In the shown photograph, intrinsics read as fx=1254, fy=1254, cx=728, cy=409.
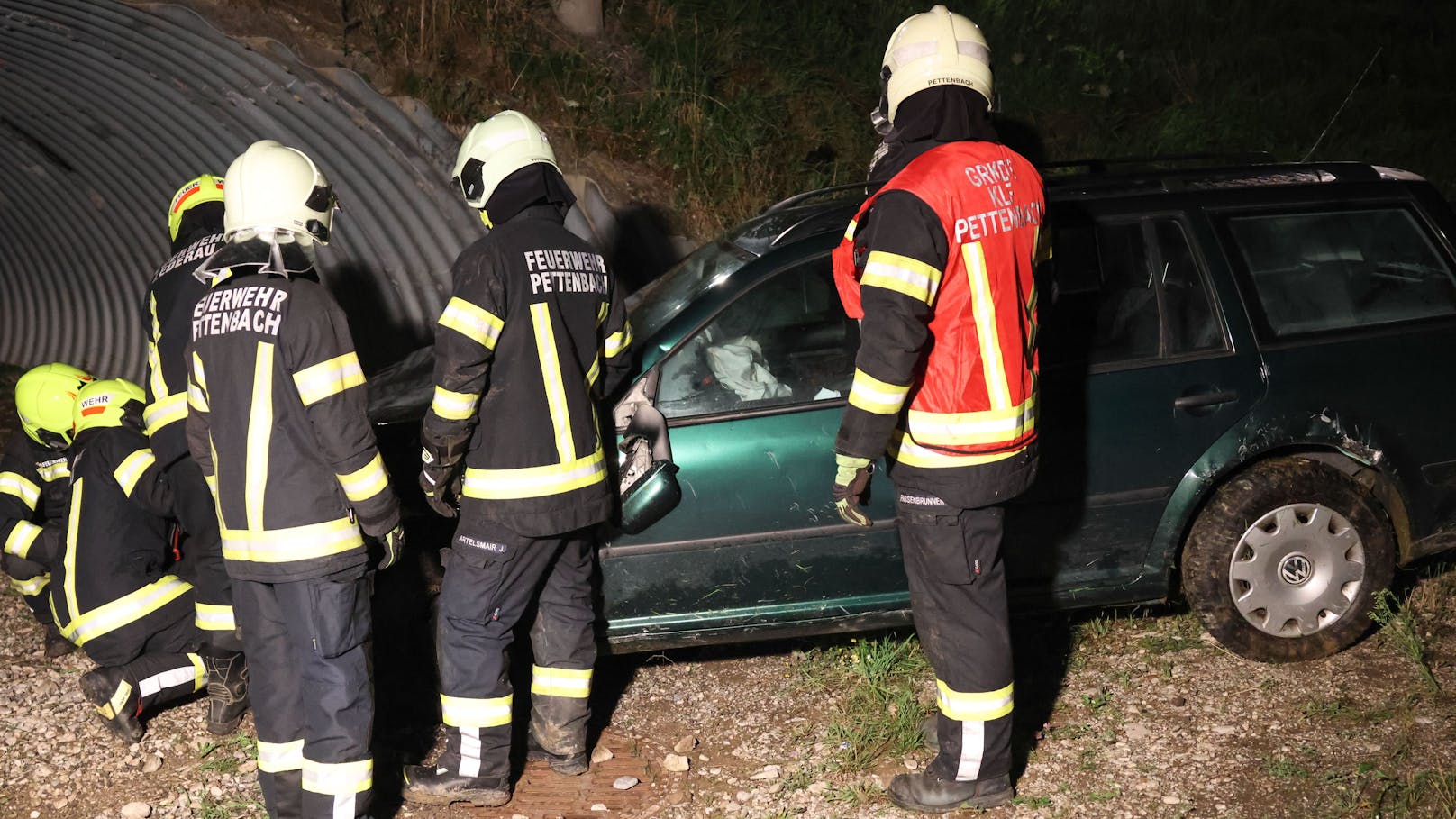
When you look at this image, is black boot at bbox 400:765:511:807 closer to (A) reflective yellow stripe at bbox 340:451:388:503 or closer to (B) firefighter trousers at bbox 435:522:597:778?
(B) firefighter trousers at bbox 435:522:597:778

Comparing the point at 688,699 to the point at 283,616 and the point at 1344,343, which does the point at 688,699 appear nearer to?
the point at 283,616

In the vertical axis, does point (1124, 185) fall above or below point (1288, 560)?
above

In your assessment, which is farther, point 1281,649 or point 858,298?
point 1281,649

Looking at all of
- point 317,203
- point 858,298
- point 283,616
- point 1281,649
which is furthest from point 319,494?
point 1281,649

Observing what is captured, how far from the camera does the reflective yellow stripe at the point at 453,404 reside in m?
3.52

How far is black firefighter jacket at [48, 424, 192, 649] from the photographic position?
4.32 meters

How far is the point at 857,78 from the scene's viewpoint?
30.3 feet

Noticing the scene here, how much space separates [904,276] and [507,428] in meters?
1.24

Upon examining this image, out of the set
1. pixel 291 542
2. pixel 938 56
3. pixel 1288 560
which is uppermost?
pixel 938 56

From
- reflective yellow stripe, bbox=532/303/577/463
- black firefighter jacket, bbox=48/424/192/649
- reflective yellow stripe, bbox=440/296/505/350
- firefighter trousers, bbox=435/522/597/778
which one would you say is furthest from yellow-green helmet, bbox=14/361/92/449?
reflective yellow stripe, bbox=532/303/577/463

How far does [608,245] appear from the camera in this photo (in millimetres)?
7137

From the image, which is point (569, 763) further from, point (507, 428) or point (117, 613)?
point (117, 613)

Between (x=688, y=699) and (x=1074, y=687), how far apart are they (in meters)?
1.37

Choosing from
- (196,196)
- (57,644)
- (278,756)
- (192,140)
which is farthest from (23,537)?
(192,140)
